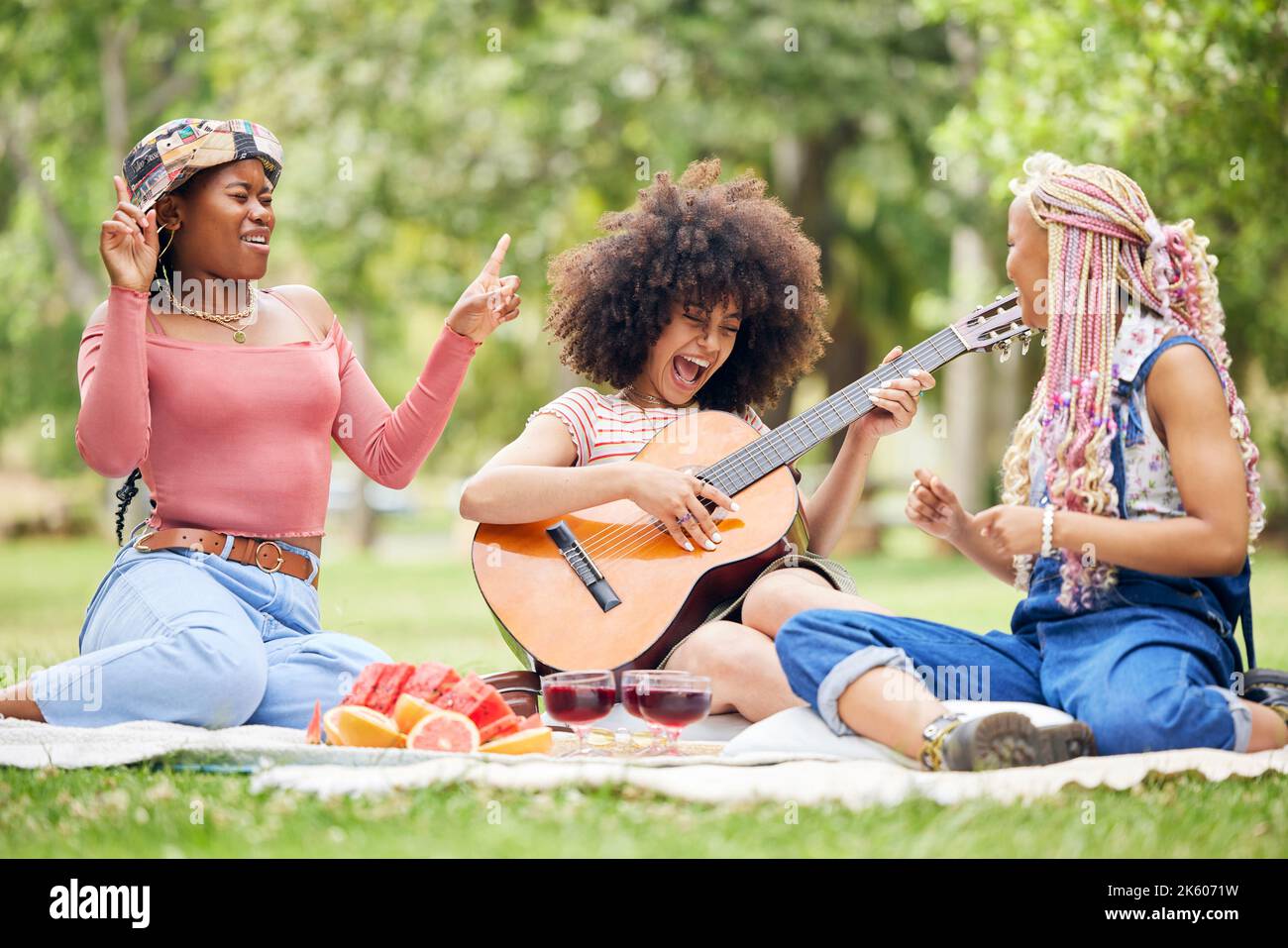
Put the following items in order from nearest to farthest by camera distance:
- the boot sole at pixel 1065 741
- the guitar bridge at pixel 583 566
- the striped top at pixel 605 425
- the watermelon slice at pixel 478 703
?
the boot sole at pixel 1065 741 < the watermelon slice at pixel 478 703 < the guitar bridge at pixel 583 566 < the striped top at pixel 605 425

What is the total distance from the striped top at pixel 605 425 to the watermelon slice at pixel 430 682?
89 cm

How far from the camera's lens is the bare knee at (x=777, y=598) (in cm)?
407

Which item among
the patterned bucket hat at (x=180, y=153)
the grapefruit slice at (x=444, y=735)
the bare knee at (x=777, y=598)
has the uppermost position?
the patterned bucket hat at (x=180, y=153)

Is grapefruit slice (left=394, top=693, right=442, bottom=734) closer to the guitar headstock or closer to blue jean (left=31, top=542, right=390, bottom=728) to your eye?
blue jean (left=31, top=542, right=390, bottom=728)

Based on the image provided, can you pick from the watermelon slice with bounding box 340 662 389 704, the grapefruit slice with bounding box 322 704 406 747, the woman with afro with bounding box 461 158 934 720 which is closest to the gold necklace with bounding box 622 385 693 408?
the woman with afro with bounding box 461 158 934 720

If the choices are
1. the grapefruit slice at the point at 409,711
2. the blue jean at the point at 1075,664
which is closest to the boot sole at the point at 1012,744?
the blue jean at the point at 1075,664

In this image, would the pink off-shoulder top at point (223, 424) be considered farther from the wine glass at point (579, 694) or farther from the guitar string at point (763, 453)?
the wine glass at point (579, 694)

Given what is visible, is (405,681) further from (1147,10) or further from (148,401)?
(1147,10)

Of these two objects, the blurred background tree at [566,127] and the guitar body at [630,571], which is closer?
the guitar body at [630,571]

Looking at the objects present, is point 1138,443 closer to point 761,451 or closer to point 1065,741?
point 1065,741

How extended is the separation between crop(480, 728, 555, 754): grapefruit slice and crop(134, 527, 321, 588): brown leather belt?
3.22 feet

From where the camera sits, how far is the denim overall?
3.53 metres
